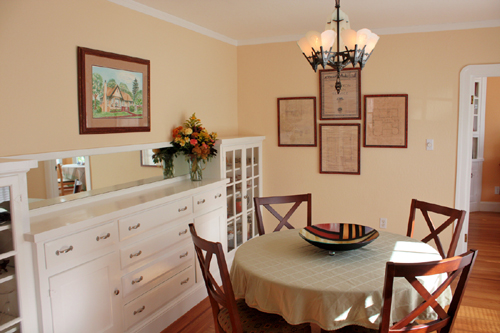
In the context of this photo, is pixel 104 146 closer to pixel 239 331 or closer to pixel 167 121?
pixel 167 121

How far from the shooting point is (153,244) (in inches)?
110

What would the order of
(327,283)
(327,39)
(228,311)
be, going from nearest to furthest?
A: 1. (327,283)
2. (228,311)
3. (327,39)

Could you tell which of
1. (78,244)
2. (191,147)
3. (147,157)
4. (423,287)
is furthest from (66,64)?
(423,287)

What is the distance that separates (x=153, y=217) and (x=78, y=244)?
0.64 metres

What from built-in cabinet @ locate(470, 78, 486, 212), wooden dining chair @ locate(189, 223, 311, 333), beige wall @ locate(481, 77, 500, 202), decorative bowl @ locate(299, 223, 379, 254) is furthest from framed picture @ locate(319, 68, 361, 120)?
beige wall @ locate(481, 77, 500, 202)

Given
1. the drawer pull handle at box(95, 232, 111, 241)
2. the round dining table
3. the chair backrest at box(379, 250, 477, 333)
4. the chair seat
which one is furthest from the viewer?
the drawer pull handle at box(95, 232, 111, 241)

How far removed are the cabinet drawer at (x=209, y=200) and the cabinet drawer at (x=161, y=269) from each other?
12.6 inches

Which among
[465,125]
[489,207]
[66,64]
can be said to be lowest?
[489,207]

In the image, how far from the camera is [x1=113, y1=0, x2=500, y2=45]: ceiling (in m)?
3.11

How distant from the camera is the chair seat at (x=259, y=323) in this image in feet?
6.76

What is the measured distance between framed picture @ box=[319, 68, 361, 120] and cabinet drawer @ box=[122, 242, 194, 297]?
212cm

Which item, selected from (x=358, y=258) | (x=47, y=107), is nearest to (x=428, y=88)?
(x=358, y=258)

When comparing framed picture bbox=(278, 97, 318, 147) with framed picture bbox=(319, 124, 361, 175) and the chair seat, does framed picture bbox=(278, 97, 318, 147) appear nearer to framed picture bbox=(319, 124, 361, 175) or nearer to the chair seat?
framed picture bbox=(319, 124, 361, 175)

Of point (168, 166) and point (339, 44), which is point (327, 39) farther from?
point (168, 166)
